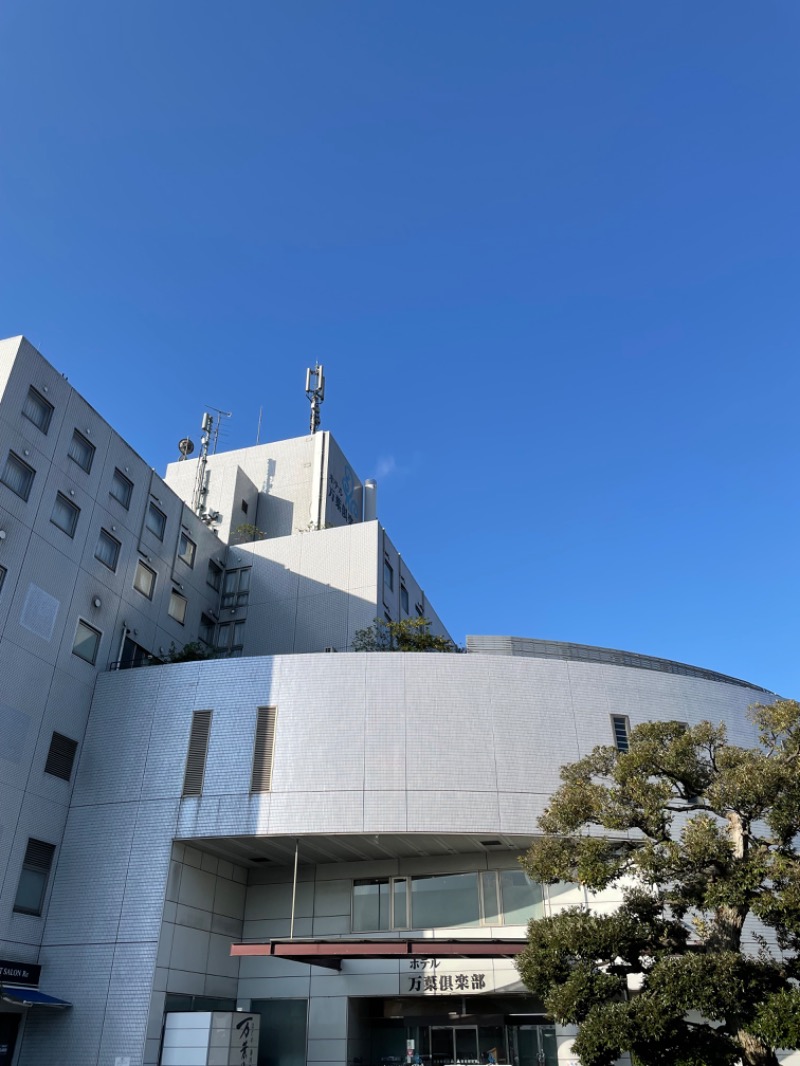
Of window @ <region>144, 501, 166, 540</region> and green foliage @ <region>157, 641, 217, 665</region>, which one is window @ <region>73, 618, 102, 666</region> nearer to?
green foliage @ <region>157, 641, 217, 665</region>

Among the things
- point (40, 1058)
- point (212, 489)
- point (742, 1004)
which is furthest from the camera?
point (212, 489)

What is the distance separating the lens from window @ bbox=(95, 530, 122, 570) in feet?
80.9

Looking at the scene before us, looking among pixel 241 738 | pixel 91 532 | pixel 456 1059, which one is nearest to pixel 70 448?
pixel 91 532

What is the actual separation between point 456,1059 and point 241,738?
398 inches

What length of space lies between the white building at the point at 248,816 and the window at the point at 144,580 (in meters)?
A: 1.29

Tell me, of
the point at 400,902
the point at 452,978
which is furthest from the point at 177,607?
the point at 452,978

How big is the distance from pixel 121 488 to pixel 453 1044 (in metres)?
18.8

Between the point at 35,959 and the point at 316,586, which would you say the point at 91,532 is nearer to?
the point at 316,586

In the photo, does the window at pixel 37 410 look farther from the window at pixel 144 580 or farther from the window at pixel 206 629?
the window at pixel 206 629

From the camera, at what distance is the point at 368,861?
23.3 meters

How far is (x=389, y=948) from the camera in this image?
1825cm

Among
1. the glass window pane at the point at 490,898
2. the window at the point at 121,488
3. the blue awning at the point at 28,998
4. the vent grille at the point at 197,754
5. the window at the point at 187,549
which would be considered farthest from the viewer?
the window at the point at 187,549

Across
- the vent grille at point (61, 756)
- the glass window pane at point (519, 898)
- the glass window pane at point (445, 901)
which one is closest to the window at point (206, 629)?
the vent grille at point (61, 756)

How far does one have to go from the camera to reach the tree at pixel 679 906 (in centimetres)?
1323
